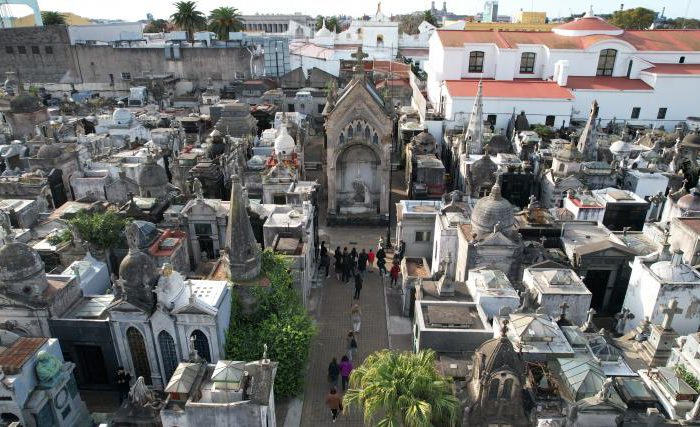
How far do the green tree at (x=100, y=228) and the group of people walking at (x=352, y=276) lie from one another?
34.9 feet

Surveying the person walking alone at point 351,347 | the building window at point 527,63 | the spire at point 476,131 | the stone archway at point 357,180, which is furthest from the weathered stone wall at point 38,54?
the person walking alone at point 351,347

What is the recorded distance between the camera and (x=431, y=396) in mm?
14922

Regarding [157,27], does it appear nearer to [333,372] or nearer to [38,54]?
[38,54]

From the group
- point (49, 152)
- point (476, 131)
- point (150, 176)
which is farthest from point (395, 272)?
point (49, 152)

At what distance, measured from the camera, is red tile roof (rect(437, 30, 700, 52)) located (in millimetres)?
52750

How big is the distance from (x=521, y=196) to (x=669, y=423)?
69.6 feet

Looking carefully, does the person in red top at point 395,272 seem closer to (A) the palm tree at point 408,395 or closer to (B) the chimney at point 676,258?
(A) the palm tree at point 408,395

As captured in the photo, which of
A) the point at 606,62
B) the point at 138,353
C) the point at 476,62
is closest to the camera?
the point at 138,353

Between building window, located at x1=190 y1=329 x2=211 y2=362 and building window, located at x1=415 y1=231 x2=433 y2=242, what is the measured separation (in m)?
14.4

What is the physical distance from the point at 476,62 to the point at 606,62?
534 inches

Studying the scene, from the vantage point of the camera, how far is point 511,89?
49.1 metres

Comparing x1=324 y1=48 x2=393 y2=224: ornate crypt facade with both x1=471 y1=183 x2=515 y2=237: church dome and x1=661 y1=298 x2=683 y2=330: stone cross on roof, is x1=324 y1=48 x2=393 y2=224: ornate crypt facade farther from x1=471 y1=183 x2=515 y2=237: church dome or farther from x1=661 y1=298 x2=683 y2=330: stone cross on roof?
x1=661 y1=298 x2=683 y2=330: stone cross on roof

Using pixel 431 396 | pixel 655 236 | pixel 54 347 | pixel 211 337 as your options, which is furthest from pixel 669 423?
pixel 54 347

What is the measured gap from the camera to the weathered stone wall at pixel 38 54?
67875 mm
